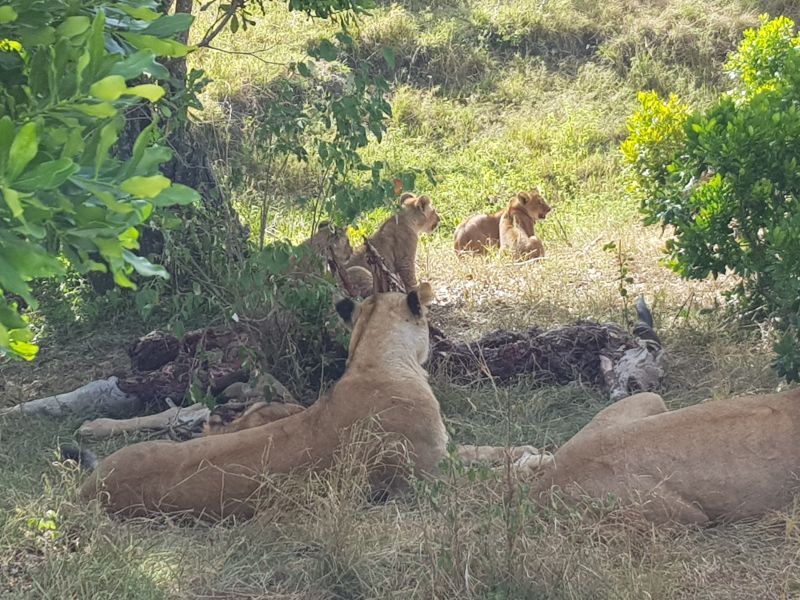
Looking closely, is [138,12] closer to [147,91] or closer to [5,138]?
[147,91]

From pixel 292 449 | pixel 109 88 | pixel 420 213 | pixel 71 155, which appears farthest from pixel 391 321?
pixel 420 213

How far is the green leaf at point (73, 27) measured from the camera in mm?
2990

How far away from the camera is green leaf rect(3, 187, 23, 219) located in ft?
7.80

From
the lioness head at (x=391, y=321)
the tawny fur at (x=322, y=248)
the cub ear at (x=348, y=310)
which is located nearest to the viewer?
the lioness head at (x=391, y=321)

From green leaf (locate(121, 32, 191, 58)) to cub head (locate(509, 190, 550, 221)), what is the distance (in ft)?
29.7

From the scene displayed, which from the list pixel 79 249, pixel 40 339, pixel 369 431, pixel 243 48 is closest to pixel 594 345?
pixel 369 431

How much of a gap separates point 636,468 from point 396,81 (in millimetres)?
12684

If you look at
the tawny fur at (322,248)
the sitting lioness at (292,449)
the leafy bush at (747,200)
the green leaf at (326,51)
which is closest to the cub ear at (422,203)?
the tawny fur at (322,248)

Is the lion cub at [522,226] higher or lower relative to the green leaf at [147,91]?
lower

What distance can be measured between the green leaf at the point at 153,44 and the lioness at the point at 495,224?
28.4 ft

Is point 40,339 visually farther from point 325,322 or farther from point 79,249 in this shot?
point 79,249

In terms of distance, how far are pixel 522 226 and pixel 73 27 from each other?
360 inches

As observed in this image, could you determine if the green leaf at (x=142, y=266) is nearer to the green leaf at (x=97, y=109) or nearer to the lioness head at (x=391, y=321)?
the green leaf at (x=97, y=109)

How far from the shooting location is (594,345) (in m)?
7.61
